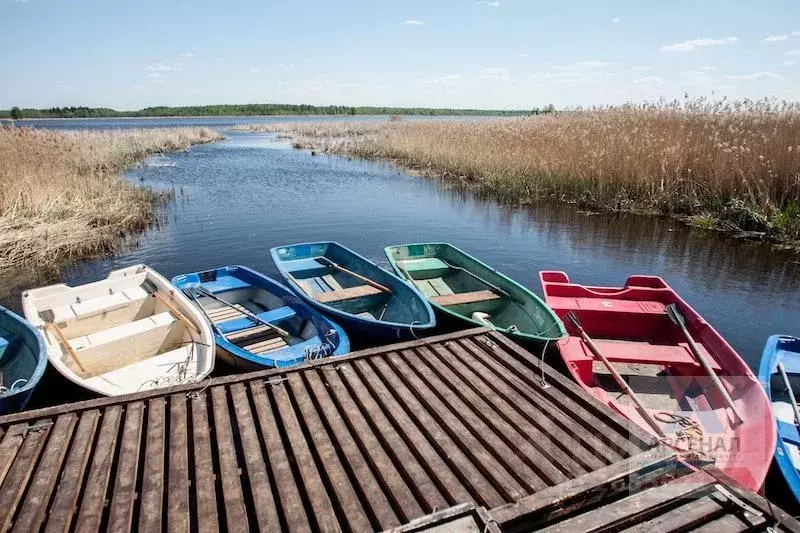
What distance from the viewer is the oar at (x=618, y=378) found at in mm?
4073

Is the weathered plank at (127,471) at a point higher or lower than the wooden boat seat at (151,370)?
higher

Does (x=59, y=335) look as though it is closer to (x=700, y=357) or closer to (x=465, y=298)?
(x=465, y=298)

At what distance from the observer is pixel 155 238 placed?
12.1m

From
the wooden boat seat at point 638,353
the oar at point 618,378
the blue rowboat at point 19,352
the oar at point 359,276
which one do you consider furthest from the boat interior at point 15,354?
the oar at point 618,378

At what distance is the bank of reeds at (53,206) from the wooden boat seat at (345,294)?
726 centimetres

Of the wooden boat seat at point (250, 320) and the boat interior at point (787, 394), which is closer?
the boat interior at point (787, 394)

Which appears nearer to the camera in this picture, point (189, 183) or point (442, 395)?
point (442, 395)

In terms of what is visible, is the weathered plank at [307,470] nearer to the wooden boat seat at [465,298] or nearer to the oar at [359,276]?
the wooden boat seat at [465,298]

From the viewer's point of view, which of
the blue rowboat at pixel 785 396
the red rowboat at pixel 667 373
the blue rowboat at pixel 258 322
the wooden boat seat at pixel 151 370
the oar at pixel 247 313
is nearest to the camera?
the blue rowboat at pixel 785 396

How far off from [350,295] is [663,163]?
10.5 m

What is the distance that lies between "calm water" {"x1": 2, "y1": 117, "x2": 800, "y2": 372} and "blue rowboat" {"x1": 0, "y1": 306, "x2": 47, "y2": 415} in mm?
3234

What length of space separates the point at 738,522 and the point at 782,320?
639 centimetres

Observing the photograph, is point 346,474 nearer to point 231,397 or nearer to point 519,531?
point 519,531

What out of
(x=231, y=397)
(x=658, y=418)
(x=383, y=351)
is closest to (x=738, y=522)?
(x=658, y=418)
